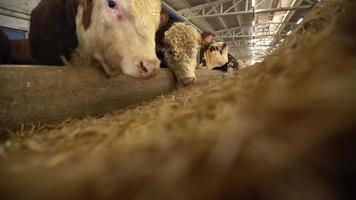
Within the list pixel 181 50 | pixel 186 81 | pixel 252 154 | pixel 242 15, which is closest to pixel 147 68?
pixel 186 81

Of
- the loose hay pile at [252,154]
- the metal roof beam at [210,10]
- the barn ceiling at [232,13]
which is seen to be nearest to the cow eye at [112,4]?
the loose hay pile at [252,154]

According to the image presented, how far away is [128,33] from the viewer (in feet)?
5.92

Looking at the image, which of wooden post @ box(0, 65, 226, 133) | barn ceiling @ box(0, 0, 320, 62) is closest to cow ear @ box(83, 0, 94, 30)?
wooden post @ box(0, 65, 226, 133)

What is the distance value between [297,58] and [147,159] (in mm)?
215

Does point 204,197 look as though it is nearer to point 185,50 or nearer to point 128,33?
point 128,33

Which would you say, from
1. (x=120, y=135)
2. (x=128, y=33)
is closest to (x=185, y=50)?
(x=128, y=33)

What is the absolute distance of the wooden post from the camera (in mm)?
1083

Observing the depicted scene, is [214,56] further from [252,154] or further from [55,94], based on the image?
[252,154]

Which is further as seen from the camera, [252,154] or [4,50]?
[4,50]

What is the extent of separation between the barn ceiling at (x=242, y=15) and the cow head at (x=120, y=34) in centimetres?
434

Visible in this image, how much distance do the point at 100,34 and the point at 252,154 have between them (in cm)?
183

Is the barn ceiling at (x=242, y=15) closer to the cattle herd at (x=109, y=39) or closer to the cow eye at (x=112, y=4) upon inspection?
the cattle herd at (x=109, y=39)

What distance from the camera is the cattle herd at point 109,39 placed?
5.67 ft

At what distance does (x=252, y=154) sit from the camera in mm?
234
